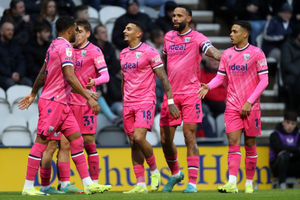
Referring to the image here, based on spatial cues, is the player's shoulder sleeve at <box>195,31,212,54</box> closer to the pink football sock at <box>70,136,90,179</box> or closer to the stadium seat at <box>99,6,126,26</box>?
the pink football sock at <box>70,136,90,179</box>

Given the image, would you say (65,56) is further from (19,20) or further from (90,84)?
(19,20)

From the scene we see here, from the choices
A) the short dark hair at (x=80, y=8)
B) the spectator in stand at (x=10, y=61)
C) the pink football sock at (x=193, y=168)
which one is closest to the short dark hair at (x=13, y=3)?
the spectator in stand at (x=10, y=61)

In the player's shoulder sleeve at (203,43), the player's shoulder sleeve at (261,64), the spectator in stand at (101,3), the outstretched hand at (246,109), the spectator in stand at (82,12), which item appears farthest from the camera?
the spectator in stand at (101,3)

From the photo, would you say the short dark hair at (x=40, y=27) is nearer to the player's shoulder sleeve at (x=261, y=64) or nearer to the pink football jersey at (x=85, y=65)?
the pink football jersey at (x=85, y=65)

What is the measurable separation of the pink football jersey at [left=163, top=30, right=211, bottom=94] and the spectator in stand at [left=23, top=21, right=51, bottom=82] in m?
4.24

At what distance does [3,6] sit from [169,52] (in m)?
6.77

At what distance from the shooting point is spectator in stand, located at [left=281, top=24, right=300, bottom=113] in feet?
51.6

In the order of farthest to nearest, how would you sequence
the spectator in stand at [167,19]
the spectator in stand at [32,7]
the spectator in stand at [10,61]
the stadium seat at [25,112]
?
the spectator in stand at [32,7]
the spectator in stand at [167,19]
the spectator in stand at [10,61]
the stadium seat at [25,112]

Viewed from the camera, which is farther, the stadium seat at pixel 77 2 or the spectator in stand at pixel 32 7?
the stadium seat at pixel 77 2

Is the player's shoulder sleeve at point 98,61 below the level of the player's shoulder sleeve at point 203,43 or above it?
below

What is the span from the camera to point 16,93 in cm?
1442

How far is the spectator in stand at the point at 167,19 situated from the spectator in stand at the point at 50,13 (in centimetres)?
222

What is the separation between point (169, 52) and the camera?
11227mm

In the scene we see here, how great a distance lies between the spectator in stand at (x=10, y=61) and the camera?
14624 millimetres
